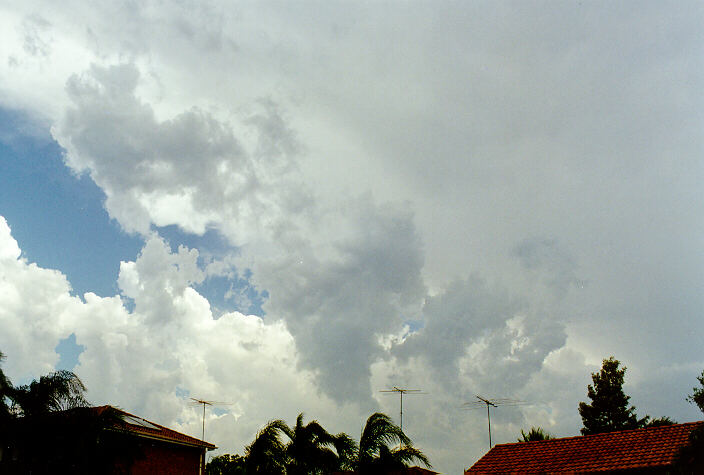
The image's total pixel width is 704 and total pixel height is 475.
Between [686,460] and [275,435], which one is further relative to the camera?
[275,435]

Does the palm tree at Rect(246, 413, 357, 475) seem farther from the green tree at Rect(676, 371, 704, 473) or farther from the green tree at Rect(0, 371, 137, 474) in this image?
the green tree at Rect(676, 371, 704, 473)

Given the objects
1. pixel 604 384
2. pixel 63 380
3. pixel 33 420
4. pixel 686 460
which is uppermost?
pixel 604 384

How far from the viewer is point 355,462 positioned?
1069 inches

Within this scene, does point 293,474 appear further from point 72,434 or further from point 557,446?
point 557,446

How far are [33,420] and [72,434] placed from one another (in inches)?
70.7

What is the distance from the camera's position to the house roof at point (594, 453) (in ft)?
85.7

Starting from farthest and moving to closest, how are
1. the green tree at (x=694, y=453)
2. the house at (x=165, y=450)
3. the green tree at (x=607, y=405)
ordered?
the green tree at (x=607, y=405)
the house at (x=165, y=450)
the green tree at (x=694, y=453)

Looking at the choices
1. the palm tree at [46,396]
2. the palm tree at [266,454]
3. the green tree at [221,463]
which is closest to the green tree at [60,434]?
the palm tree at [46,396]

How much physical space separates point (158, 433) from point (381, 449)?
13835 mm

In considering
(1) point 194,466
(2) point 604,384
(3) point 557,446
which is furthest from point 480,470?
(2) point 604,384

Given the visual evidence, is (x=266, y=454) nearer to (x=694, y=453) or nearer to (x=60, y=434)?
(x=60, y=434)

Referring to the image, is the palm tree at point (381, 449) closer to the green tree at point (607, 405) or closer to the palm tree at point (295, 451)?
the palm tree at point (295, 451)

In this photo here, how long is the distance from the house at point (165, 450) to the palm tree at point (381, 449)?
11.9 m

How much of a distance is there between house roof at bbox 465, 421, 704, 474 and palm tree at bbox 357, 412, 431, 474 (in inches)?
227
